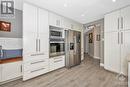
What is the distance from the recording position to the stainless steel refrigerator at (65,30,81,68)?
164 inches

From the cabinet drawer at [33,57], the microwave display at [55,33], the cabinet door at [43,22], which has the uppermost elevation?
the cabinet door at [43,22]

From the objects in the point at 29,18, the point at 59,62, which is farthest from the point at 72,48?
the point at 29,18

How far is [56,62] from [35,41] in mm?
1359

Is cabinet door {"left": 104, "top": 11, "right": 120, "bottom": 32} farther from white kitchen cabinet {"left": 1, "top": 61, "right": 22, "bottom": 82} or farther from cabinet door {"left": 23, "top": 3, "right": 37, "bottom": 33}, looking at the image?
white kitchen cabinet {"left": 1, "top": 61, "right": 22, "bottom": 82}

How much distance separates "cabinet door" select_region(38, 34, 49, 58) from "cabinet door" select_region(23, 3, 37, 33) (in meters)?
0.37

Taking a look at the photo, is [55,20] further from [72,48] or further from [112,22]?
[112,22]

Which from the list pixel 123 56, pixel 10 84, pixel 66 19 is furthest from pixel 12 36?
pixel 123 56

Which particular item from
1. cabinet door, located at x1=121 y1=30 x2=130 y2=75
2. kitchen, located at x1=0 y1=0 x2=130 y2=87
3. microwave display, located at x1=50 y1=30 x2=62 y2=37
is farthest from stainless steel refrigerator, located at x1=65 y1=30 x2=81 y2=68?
cabinet door, located at x1=121 y1=30 x2=130 y2=75

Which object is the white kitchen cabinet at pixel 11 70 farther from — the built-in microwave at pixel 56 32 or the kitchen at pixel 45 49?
the built-in microwave at pixel 56 32

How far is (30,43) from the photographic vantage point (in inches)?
114

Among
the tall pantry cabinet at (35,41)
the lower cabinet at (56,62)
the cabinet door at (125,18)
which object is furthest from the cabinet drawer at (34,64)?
the cabinet door at (125,18)

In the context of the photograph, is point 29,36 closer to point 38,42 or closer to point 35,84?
point 38,42

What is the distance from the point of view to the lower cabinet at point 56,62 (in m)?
3.62

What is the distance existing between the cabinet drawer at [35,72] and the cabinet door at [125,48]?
112 inches
